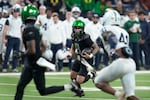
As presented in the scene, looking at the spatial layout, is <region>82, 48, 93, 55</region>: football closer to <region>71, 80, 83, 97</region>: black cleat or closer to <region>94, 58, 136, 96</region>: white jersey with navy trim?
<region>71, 80, 83, 97</region>: black cleat

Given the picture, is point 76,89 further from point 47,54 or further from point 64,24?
point 64,24

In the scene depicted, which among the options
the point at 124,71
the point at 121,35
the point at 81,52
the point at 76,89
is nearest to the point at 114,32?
the point at 121,35

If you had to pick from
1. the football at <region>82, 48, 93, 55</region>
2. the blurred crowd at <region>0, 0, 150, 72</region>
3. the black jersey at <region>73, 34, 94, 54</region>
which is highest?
the black jersey at <region>73, 34, 94, 54</region>

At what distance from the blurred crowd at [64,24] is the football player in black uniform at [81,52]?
5152mm

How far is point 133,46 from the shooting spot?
21.1m

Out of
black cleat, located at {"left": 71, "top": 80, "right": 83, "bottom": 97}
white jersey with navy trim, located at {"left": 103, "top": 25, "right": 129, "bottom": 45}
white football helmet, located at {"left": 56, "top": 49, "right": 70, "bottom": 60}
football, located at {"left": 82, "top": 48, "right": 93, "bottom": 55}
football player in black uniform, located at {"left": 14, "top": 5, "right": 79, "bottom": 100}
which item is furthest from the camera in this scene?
white football helmet, located at {"left": 56, "top": 49, "right": 70, "bottom": 60}

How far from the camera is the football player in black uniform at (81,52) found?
43.5ft

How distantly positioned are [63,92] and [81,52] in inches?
62.6

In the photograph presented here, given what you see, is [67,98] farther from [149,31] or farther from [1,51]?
[149,31]

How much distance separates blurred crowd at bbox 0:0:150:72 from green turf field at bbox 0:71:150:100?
1238 mm

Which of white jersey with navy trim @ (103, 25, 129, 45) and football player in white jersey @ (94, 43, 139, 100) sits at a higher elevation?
white jersey with navy trim @ (103, 25, 129, 45)

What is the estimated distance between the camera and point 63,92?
14609 millimetres

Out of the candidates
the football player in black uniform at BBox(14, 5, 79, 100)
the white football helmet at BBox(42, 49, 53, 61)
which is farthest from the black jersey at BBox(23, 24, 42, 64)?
the white football helmet at BBox(42, 49, 53, 61)

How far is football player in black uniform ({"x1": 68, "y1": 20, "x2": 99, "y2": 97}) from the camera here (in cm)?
1325
